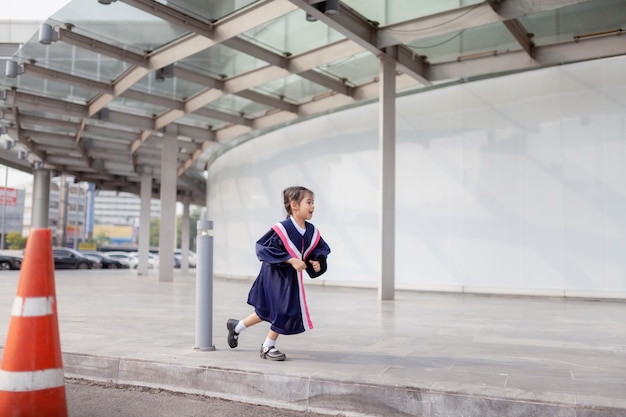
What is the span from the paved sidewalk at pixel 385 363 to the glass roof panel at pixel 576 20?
19.1 feet

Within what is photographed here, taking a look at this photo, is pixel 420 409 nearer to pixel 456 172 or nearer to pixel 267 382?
pixel 267 382

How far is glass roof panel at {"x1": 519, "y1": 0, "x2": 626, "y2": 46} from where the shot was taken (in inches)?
426

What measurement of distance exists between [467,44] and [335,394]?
10.4m

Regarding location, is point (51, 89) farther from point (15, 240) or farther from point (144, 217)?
point (15, 240)

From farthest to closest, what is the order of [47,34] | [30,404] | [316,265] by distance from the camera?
[47,34] → [316,265] → [30,404]

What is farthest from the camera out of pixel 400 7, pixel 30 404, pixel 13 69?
pixel 13 69

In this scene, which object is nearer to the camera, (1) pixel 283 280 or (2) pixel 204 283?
(1) pixel 283 280

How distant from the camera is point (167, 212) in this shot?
19562mm

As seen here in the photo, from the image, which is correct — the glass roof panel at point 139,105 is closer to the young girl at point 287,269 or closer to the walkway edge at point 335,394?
the young girl at point 287,269

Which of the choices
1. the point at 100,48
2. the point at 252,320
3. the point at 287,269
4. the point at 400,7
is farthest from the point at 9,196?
the point at 287,269

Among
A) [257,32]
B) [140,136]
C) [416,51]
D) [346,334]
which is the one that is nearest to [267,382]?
[346,334]

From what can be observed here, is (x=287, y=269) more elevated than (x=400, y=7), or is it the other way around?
(x=400, y=7)

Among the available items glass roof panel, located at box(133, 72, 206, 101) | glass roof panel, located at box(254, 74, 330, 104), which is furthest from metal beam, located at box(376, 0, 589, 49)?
glass roof panel, located at box(133, 72, 206, 101)

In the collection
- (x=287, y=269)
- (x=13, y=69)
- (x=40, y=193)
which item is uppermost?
(x=13, y=69)
